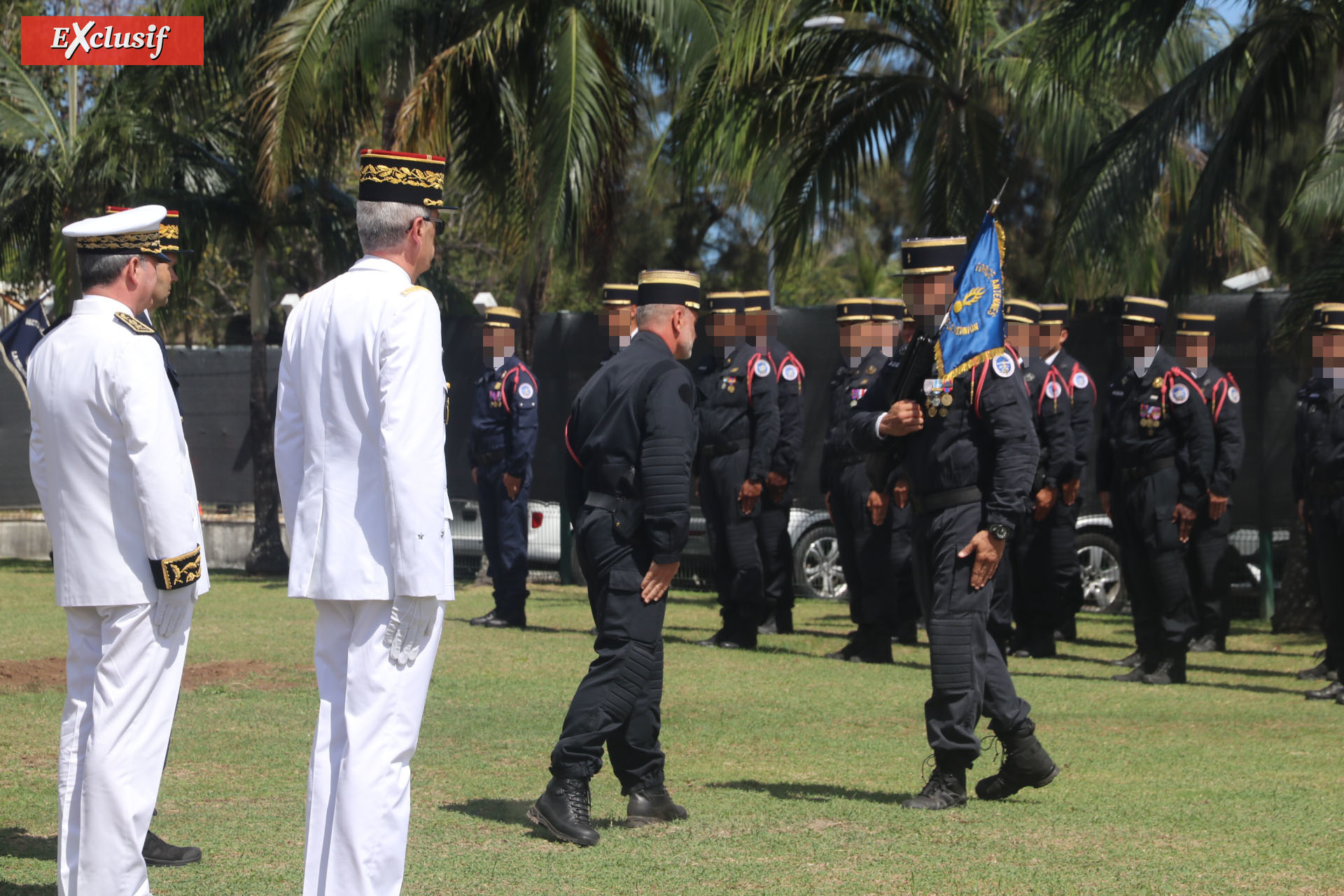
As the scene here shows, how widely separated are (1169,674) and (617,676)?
5428mm

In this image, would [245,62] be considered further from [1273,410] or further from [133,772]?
[133,772]

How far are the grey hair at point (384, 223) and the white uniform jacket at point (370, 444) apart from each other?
10cm

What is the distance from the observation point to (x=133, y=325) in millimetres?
4535

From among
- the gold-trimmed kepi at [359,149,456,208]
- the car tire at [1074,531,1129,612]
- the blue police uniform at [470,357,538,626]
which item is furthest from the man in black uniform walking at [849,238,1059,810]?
the car tire at [1074,531,1129,612]

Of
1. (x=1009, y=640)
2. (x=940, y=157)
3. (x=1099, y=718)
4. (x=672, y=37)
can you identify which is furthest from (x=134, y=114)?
(x=1099, y=718)

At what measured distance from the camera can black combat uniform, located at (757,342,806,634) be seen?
11203 mm

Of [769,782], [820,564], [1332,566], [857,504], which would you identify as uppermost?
[857,504]

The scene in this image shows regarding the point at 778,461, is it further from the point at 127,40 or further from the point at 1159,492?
the point at 127,40

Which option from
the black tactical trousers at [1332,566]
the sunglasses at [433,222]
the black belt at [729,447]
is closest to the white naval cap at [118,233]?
the sunglasses at [433,222]

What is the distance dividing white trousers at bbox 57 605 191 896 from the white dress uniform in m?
0.60

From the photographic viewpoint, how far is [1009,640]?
11.2 meters

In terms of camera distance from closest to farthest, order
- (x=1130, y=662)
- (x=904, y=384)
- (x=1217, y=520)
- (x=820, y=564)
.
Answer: (x=904, y=384), (x=1217, y=520), (x=1130, y=662), (x=820, y=564)

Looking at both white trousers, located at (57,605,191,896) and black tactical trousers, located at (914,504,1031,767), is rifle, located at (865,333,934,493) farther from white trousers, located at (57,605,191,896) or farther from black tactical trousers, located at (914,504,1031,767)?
white trousers, located at (57,605,191,896)

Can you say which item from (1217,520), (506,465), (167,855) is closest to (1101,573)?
(1217,520)
